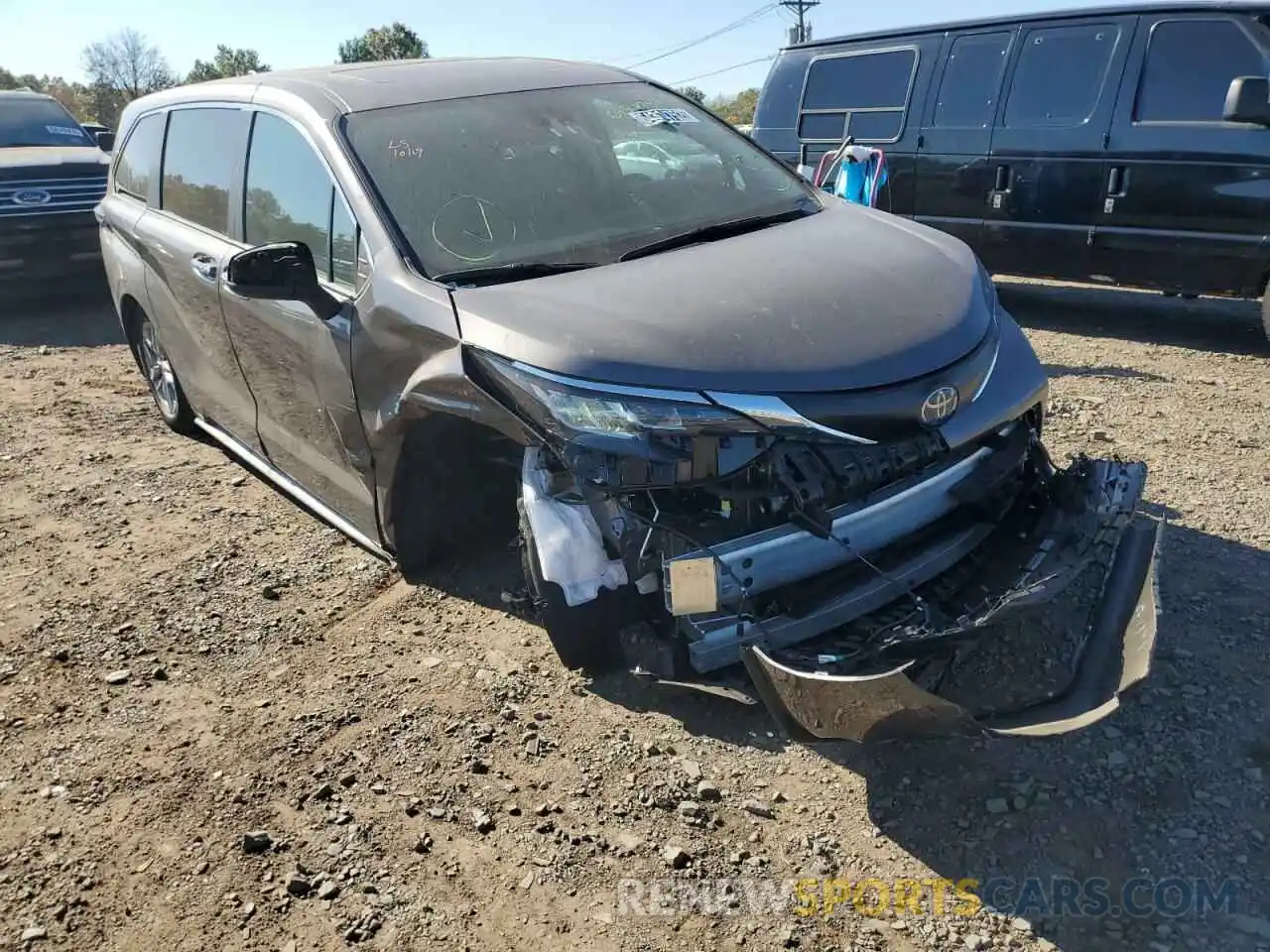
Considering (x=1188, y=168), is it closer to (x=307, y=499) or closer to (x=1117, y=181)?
(x=1117, y=181)

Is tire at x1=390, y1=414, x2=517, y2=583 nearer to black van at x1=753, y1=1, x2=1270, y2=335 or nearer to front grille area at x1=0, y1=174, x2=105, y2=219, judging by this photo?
black van at x1=753, y1=1, x2=1270, y2=335

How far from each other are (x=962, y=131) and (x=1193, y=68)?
1.50m

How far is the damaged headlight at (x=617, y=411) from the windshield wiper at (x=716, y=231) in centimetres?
72

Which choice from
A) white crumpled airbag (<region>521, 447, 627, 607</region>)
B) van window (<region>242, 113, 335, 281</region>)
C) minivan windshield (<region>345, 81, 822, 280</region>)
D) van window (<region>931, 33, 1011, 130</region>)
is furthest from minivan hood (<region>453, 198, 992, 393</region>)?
van window (<region>931, 33, 1011, 130</region>)

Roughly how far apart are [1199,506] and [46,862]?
4.01 m

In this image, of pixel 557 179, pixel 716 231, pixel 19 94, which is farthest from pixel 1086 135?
pixel 19 94

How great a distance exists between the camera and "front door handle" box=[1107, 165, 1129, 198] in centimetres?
640

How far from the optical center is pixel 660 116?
3.92 m

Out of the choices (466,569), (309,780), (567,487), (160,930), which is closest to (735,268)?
(567,487)

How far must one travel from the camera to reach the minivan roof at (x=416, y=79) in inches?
139

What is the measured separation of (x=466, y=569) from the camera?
3.81 meters

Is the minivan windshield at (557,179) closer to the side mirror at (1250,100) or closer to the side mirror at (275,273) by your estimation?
the side mirror at (275,273)

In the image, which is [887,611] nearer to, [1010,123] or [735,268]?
[735,268]

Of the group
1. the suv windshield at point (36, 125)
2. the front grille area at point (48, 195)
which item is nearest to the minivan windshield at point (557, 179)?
the front grille area at point (48, 195)
